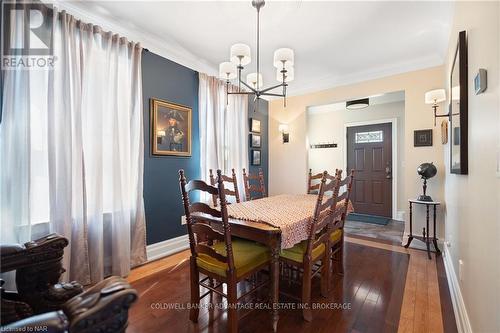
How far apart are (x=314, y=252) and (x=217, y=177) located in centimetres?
99

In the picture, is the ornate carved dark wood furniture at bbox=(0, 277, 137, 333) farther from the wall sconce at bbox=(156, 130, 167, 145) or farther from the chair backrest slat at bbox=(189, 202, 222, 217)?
the wall sconce at bbox=(156, 130, 167, 145)

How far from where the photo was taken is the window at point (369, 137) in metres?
5.08

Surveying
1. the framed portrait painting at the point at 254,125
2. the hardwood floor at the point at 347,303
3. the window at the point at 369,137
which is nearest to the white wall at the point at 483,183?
the hardwood floor at the point at 347,303

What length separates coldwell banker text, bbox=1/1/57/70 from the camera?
69.6 inches

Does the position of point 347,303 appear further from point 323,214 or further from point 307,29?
point 307,29

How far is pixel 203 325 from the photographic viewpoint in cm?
167

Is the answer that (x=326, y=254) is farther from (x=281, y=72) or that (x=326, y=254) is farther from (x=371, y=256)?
(x=281, y=72)

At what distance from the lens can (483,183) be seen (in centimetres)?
119

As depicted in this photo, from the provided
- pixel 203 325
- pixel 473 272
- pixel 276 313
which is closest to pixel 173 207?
pixel 203 325

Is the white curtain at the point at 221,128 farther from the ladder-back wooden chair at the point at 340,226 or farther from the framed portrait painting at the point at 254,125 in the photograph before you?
the ladder-back wooden chair at the point at 340,226

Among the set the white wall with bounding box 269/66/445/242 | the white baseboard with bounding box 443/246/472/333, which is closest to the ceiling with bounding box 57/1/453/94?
the white wall with bounding box 269/66/445/242

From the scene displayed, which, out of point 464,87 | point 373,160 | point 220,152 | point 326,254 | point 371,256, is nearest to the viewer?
point 464,87

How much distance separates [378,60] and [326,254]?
2.88m

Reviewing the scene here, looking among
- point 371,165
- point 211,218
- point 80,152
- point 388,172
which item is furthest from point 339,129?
point 80,152
